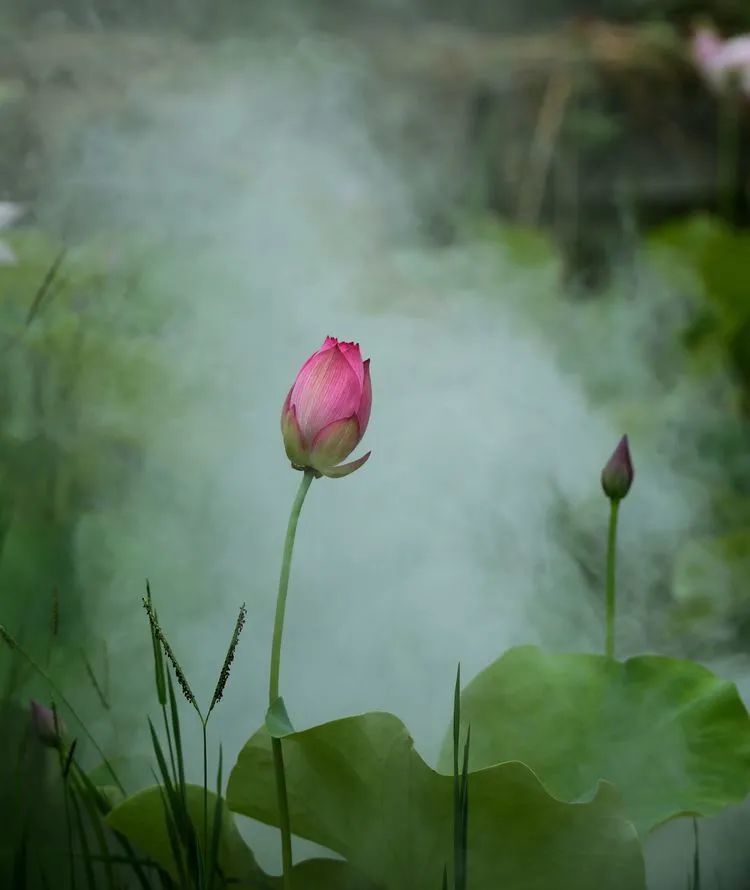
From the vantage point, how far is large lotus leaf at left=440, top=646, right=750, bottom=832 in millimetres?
580

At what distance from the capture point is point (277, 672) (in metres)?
0.51

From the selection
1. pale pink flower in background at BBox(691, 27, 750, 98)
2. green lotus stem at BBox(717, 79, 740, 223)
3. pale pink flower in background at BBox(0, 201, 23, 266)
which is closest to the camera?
pale pink flower in background at BBox(0, 201, 23, 266)

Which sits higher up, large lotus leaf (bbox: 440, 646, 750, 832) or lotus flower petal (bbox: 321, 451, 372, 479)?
lotus flower petal (bbox: 321, 451, 372, 479)

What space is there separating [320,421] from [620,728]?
0.24 m

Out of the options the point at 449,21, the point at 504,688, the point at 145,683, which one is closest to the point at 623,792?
the point at 504,688

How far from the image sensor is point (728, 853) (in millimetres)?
649

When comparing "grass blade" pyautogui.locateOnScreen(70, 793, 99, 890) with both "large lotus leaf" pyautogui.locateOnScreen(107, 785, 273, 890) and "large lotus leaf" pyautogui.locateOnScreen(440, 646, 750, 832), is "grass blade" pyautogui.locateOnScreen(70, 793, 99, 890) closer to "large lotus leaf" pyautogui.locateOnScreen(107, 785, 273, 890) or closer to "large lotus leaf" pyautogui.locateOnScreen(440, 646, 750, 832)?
"large lotus leaf" pyautogui.locateOnScreen(107, 785, 273, 890)

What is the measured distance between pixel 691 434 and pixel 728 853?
733 millimetres

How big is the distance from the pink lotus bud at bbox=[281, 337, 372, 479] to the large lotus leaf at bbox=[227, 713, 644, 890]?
0.13 metres

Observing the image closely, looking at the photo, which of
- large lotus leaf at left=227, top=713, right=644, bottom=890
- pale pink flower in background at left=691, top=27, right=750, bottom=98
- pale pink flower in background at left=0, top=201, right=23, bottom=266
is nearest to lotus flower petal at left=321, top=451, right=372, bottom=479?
large lotus leaf at left=227, top=713, right=644, bottom=890

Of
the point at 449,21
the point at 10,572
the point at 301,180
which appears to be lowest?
the point at 10,572

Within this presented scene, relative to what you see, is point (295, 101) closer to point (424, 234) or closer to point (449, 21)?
point (424, 234)

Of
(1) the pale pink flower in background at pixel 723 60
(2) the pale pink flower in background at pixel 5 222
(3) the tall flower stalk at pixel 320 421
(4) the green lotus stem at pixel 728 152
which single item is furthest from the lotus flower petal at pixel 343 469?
(4) the green lotus stem at pixel 728 152

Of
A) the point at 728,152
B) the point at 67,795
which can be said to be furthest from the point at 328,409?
the point at 728,152
